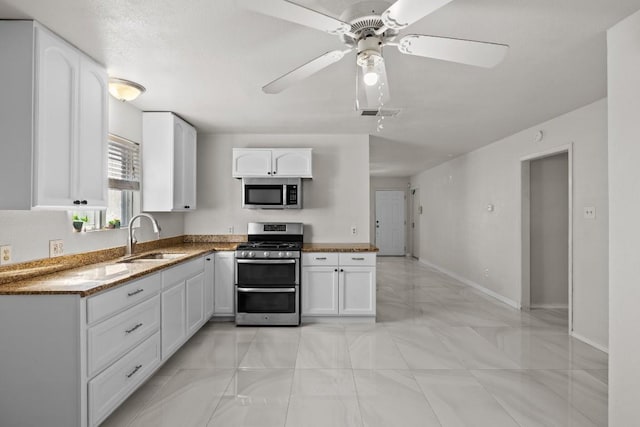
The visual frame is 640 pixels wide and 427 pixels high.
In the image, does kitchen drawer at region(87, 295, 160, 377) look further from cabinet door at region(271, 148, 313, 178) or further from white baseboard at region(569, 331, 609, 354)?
white baseboard at region(569, 331, 609, 354)

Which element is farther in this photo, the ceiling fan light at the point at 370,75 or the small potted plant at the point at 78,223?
the small potted plant at the point at 78,223

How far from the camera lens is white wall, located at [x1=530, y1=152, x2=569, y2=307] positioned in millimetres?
4684

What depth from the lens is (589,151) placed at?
Result: 3.56 metres

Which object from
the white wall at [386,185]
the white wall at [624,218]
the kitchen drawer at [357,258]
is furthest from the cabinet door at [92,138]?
the white wall at [386,185]

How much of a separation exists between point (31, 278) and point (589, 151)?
186 inches

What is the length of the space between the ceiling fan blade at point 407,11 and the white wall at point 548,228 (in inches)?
159

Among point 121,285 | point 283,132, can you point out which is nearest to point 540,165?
point 283,132

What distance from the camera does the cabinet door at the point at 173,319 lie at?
2.84m

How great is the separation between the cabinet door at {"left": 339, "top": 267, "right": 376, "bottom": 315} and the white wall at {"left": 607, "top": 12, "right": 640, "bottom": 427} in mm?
2349

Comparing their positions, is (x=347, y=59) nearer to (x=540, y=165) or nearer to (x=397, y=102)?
(x=397, y=102)

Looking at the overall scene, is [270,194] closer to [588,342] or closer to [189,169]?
[189,169]

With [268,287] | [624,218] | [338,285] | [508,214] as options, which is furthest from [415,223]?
[624,218]

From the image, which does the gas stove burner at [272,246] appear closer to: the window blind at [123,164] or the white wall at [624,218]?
the window blind at [123,164]

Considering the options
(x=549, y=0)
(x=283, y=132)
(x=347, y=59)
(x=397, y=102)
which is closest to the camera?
(x=549, y=0)
